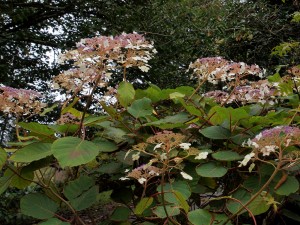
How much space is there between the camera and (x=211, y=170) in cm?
113

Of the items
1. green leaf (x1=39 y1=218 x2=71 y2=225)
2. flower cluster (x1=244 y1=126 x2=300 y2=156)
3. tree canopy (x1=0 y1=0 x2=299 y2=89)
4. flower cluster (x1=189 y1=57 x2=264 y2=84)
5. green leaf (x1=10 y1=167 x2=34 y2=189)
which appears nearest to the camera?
flower cluster (x1=244 y1=126 x2=300 y2=156)

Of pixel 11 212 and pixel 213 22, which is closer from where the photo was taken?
pixel 11 212

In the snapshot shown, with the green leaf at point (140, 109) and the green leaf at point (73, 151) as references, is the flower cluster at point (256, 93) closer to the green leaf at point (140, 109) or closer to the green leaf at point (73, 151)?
the green leaf at point (140, 109)

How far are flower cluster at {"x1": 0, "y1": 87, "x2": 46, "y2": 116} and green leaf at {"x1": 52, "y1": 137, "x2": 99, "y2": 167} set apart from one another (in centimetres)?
29

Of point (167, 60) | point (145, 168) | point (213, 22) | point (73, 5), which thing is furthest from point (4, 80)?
point (145, 168)

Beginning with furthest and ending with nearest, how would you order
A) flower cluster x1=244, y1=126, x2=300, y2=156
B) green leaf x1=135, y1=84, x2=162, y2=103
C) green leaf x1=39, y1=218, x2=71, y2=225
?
green leaf x1=135, y1=84, x2=162, y2=103 → green leaf x1=39, y1=218, x2=71, y2=225 → flower cluster x1=244, y1=126, x2=300, y2=156

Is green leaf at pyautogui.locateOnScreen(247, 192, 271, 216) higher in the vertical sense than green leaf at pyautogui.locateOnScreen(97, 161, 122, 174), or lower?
lower

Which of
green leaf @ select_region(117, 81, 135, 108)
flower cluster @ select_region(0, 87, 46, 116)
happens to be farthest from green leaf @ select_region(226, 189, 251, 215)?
flower cluster @ select_region(0, 87, 46, 116)

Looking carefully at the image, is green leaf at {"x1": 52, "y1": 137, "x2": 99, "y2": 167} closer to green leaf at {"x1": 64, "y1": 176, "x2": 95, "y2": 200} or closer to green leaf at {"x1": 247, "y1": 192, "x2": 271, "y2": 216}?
green leaf at {"x1": 64, "y1": 176, "x2": 95, "y2": 200}

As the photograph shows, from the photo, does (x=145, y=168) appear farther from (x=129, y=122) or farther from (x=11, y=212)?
(x=11, y=212)

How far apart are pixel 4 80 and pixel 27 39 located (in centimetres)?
101

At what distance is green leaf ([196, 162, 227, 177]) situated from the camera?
43.4 inches

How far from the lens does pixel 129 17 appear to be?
548 cm

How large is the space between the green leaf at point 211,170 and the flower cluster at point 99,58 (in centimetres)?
35
